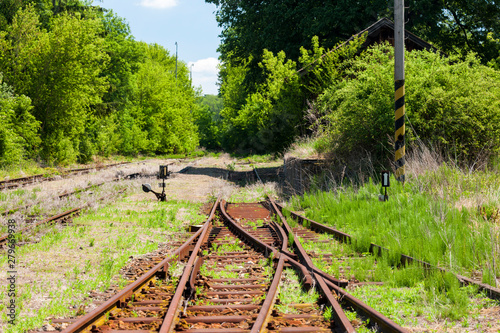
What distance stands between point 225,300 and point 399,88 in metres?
8.76

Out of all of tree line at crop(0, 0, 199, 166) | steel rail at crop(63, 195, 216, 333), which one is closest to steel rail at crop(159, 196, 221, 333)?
steel rail at crop(63, 195, 216, 333)

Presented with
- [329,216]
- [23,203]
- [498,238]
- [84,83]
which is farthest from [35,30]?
[498,238]

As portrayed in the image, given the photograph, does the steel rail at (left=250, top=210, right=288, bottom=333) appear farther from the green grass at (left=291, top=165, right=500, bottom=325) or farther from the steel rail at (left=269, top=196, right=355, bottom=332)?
the green grass at (left=291, top=165, right=500, bottom=325)

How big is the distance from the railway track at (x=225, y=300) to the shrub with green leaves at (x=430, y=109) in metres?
6.79

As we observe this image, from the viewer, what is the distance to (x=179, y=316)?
482 cm

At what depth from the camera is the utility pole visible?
1189 centimetres

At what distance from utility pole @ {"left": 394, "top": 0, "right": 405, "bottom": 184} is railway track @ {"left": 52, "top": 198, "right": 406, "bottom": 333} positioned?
5.05 metres

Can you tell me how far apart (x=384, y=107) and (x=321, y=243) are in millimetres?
A: 6458

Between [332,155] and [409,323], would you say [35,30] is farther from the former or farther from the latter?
[409,323]

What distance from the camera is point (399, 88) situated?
11977 millimetres

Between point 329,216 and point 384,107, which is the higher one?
point 384,107

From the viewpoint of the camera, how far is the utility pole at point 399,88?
11.9 meters

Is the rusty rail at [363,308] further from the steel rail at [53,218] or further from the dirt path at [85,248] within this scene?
the steel rail at [53,218]

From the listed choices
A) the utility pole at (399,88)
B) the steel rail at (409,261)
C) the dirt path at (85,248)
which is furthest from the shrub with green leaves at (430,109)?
the dirt path at (85,248)
